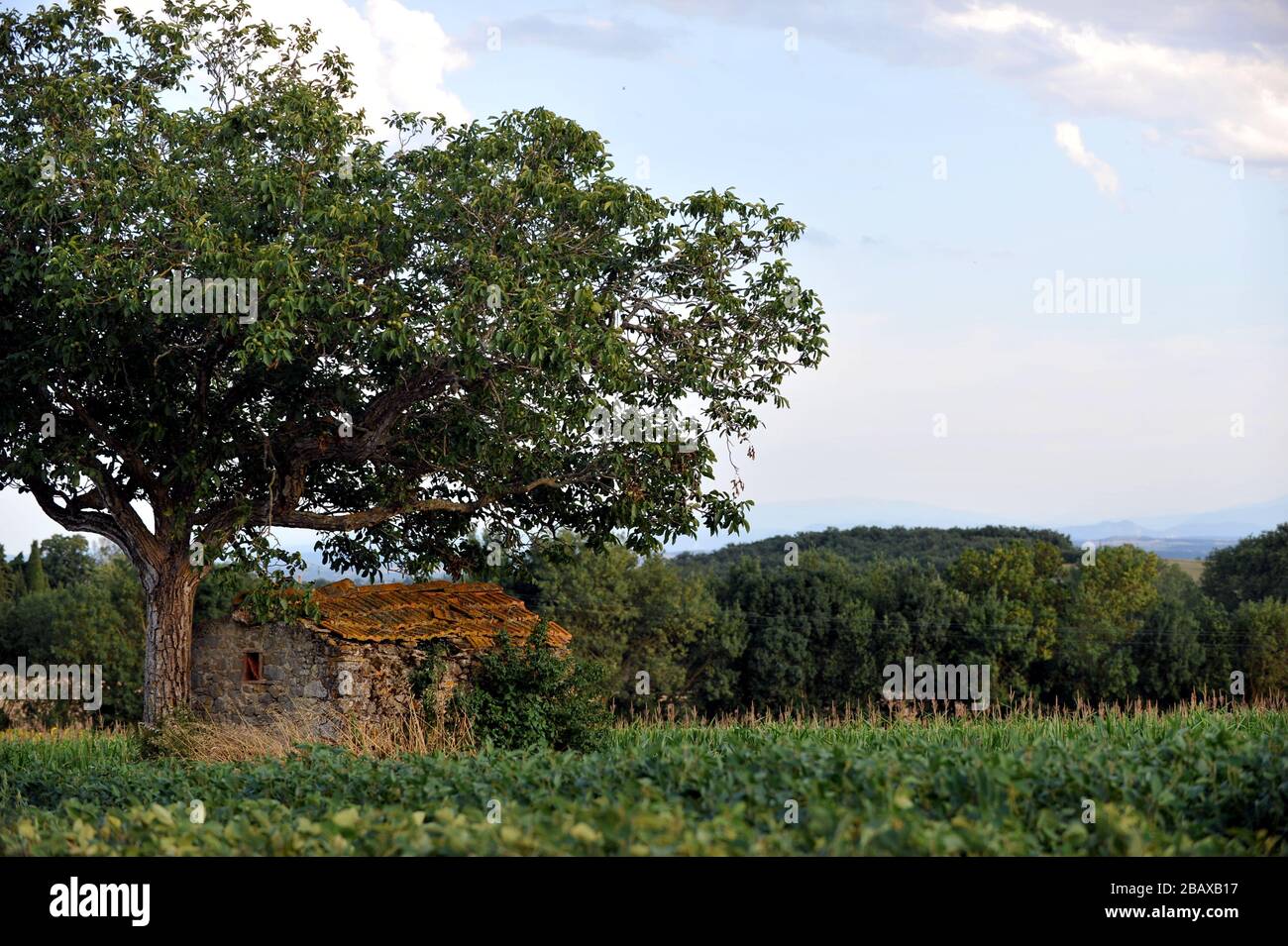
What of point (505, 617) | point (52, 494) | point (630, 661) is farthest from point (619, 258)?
point (630, 661)

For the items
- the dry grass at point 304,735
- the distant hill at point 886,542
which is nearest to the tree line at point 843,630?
the distant hill at point 886,542

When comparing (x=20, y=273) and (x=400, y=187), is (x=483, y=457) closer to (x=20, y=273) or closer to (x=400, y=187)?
(x=400, y=187)

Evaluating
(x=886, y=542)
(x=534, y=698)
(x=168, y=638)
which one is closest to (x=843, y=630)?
(x=534, y=698)

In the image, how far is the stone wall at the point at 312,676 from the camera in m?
18.9

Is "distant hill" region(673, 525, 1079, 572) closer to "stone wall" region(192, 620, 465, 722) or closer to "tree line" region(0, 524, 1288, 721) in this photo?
"tree line" region(0, 524, 1288, 721)

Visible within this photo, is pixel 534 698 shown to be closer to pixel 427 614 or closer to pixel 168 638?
pixel 427 614

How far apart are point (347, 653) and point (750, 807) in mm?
12561

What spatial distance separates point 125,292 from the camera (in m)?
15.7

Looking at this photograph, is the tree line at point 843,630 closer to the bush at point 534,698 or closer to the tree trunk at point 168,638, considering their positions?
the bush at point 534,698

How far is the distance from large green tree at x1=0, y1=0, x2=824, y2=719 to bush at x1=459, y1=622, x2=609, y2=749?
2700 millimetres

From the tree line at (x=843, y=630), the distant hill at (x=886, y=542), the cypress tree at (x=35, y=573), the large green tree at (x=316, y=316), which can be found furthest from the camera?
the distant hill at (x=886, y=542)

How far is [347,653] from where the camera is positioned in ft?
61.9

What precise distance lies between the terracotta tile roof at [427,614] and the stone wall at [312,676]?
0.27m

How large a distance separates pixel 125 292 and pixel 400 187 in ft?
14.8
